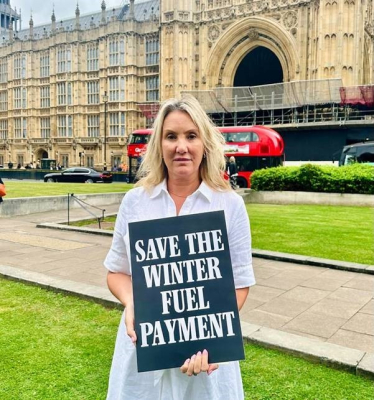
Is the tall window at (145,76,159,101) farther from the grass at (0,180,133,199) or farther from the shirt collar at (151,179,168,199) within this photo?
the shirt collar at (151,179,168,199)

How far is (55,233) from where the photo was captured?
33.1 ft

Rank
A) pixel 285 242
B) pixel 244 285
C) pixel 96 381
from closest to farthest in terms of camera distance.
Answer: pixel 244 285 → pixel 96 381 → pixel 285 242

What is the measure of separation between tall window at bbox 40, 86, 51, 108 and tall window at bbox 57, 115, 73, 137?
3.39 meters

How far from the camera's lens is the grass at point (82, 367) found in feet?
10.2

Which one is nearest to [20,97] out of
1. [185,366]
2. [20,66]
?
[20,66]

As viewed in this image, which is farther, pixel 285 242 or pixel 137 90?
pixel 137 90

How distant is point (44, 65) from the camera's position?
182 ft

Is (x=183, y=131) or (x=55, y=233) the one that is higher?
(x=183, y=131)

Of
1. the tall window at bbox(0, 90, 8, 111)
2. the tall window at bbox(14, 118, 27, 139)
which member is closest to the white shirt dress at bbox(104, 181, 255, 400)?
the tall window at bbox(14, 118, 27, 139)

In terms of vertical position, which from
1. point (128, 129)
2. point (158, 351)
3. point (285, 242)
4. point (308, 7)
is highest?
point (308, 7)

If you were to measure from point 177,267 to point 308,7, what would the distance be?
40.8 metres

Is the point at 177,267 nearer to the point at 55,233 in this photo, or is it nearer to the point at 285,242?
the point at 285,242

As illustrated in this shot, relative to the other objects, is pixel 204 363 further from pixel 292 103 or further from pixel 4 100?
pixel 4 100

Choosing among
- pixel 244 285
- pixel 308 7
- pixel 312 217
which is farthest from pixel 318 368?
pixel 308 7
